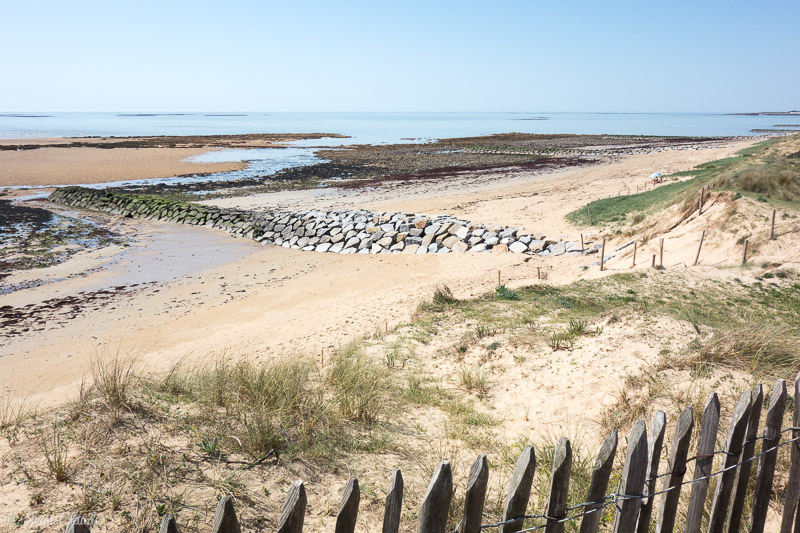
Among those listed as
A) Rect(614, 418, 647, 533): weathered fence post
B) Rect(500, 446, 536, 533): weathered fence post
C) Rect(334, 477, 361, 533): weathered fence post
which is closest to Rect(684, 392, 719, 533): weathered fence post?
Rect(614, 418, 647, 533): weathered fence post

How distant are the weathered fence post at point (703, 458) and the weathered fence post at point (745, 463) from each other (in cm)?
22

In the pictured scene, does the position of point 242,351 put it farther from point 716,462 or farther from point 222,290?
point 716,462

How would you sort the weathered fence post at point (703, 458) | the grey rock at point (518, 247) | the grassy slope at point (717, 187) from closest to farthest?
the weathered fence post at point (703, 458) → the grassy slope at point (717, 187) → the grey rock at point (518, 247)

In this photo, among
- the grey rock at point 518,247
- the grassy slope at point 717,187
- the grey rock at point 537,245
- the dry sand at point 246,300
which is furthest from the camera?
the grey rock at point 518,247

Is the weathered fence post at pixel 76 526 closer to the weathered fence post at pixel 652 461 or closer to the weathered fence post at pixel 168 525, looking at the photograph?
the weathered fence post at pixel 168 525

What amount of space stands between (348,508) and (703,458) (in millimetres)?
1834

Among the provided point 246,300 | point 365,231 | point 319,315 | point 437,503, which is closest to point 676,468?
point 437,503

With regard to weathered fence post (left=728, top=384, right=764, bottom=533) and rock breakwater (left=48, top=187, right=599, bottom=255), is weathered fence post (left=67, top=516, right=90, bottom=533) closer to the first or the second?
weathered fence post (left=728, top=384, right=764, bottom=533)

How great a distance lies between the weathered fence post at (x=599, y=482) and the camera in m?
2.12

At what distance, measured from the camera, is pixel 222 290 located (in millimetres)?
14742

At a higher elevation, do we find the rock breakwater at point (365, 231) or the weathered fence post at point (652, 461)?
the weathered fence post at point (652, 461)

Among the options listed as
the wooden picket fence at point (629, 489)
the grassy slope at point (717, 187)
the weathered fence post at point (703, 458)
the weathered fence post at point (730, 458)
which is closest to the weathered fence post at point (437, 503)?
the wooden picket fence at point (629, 489)

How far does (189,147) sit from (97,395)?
77602mm

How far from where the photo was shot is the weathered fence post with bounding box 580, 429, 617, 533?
2.12m
